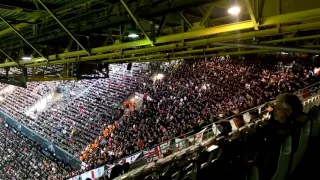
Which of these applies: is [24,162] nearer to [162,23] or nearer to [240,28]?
[162,23]

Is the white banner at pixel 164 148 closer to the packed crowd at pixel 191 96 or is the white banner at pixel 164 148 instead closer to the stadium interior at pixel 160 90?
the stadium interior at pixel 160 90

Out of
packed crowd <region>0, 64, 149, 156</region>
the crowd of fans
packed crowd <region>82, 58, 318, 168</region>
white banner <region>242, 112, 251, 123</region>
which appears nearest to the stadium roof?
white banner <region>242, 112, 251, 123</region>

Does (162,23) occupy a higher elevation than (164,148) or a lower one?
higher

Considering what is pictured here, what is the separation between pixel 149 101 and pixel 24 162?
8.03 metres

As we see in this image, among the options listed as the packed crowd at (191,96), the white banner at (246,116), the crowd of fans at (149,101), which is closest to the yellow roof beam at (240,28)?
the white banner at (246,116)

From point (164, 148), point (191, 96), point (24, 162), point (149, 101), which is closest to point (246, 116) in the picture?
point (164, 148)

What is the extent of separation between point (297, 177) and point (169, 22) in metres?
5.12

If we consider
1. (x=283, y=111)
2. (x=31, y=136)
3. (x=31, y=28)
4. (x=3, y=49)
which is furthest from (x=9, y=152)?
(x=283, y=111)

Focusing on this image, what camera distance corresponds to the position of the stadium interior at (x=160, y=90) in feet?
9.61

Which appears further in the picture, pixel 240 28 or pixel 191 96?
pixel 191 96

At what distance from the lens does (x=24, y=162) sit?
1861 centimetres

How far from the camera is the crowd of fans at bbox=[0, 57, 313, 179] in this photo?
14703 millimetres

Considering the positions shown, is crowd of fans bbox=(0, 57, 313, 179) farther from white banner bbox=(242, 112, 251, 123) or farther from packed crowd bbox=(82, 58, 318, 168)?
white banner bbox=(242, 112, 251, 123)

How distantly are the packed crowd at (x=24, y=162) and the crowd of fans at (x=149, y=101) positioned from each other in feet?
3.82
